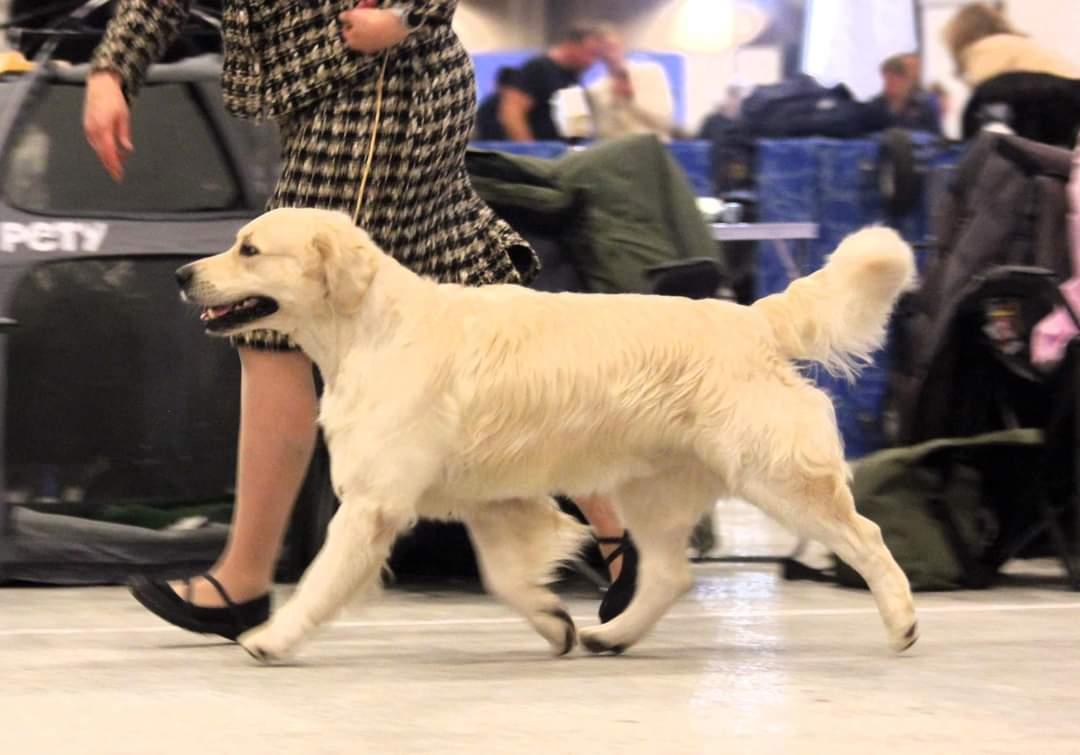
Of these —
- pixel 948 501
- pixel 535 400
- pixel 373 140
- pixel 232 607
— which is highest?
pixel 373 140

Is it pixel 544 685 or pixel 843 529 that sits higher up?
pixel 843 529

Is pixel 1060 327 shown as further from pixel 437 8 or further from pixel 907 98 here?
pixel 907 98

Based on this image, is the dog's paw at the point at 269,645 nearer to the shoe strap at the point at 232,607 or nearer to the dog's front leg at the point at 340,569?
the dog's front leg at the point at 340,569

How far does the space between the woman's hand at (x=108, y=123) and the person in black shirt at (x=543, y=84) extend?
4907 millimetres

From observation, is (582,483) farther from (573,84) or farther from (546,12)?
(546,12)

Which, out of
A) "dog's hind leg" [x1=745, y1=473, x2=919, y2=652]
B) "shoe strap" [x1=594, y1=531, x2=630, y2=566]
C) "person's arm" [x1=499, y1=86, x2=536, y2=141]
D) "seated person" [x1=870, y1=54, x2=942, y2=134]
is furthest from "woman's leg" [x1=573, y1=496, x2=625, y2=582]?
"seated person" [x1=870, y1=54, x2=942, y2=134]

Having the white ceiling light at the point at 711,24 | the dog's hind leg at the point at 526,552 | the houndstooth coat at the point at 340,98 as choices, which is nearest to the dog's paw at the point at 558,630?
the dog's hind leg at the point at 526,552

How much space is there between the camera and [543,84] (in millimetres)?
8797

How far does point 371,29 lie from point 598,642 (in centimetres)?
120

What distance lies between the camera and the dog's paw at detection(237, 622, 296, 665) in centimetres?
326

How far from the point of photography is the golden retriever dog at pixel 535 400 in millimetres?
3246

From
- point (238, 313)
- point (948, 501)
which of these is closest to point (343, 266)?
point (238, 313)

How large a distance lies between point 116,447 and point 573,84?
16.0 ft

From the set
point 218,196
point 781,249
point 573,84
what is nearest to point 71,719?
point 218,196
